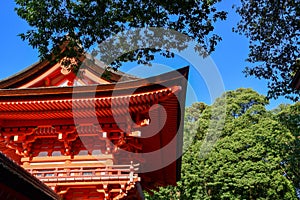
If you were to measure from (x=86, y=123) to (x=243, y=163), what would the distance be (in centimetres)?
1814

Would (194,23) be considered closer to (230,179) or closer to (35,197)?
(35,197)

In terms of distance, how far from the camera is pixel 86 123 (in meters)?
10.3

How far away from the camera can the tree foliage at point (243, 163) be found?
79.8 feet

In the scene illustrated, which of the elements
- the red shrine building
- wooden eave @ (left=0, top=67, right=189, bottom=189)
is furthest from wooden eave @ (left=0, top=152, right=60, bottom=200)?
wooden eave @ (left=0, top=67, right=189, bottom=189)

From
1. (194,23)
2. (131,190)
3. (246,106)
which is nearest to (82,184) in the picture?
(131,190)

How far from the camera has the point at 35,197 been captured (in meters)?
6.47

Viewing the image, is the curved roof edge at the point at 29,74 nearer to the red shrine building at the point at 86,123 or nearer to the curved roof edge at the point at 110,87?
the red shrine building at the point at 86,123

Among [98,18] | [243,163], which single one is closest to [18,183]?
[98,18]

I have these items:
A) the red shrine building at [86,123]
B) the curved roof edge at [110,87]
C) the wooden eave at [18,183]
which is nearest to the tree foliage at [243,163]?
the red shrine building at [86,123]

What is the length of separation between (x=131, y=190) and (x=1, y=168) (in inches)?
207

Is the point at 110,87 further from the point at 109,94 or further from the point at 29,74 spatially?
the point at 29,74

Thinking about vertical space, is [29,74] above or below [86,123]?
above

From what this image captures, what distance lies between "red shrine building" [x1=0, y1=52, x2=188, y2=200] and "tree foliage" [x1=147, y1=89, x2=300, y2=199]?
1526cm

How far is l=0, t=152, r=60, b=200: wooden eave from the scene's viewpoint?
17.1 feet
